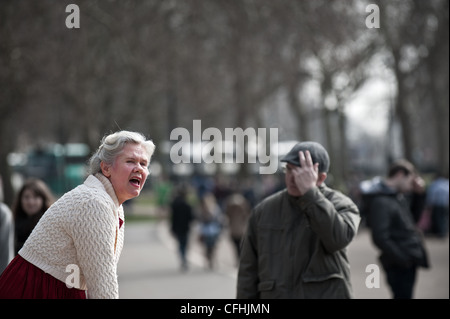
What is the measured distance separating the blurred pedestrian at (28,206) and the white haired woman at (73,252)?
395 cm


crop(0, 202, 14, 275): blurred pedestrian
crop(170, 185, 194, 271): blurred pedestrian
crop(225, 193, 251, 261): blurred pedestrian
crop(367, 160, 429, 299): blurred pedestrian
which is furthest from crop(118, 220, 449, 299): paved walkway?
crop(0, 202, 14, 275): blurred pedestrian

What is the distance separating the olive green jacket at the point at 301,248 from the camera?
15.4ft

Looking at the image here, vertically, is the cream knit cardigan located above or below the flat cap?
below

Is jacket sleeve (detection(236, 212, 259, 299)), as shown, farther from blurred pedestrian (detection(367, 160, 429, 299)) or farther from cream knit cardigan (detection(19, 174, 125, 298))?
blurred pedestrian (detection(367, 160, 429, 299))

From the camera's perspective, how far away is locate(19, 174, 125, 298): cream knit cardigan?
10.0 feet

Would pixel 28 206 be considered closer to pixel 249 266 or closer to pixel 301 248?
pixel 249 266

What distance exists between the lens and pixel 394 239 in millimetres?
7008

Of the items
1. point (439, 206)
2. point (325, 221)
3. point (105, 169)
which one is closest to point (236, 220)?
point (439, 206)

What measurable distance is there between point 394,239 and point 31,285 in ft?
14.8

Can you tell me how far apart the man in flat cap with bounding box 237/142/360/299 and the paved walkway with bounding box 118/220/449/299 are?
3.51 metres

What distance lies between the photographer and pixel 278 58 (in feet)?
86.6

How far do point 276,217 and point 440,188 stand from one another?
1066 centimetres

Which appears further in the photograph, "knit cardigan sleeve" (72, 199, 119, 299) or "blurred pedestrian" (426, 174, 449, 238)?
"blurred pedestrian" (426, 174, 449, 238)
